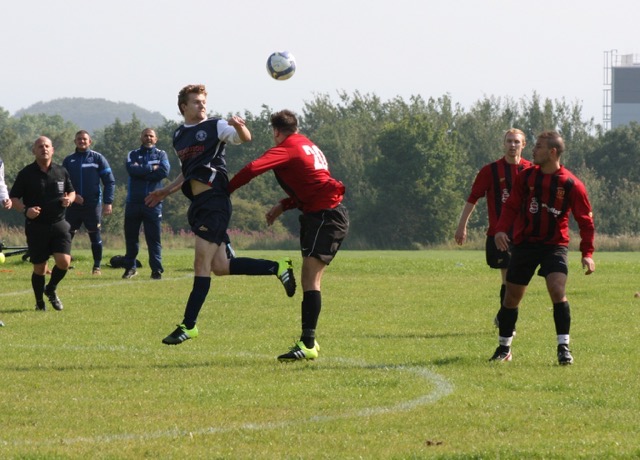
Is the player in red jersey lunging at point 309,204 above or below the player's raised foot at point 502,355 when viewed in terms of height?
above

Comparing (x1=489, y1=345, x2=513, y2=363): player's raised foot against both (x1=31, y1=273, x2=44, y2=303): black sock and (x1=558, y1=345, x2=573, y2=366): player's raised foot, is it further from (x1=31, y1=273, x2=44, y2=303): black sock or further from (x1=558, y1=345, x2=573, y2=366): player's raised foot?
(x1=31, y1=273, x2=44, y2=303): black sock

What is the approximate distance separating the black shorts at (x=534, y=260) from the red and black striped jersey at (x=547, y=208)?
59 mm

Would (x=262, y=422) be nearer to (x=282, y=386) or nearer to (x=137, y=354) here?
(x=282, y=386)

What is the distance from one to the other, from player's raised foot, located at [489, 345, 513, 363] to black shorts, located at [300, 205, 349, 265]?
5.25ft

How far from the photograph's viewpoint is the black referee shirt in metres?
14.1

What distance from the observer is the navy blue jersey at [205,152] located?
33.8 ft

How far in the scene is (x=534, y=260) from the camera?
9.83m

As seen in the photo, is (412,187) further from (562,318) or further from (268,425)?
(268,425)

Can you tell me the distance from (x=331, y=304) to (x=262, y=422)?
30.0 feet

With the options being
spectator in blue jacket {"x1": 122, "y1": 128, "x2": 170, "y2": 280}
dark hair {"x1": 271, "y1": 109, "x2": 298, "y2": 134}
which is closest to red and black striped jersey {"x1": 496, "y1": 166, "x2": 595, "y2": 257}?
dark hair {"x1": 271, "y1": 109, "x2": 298, "y2": 134}

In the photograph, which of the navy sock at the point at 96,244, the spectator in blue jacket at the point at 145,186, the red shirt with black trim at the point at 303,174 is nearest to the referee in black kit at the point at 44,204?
the red shirt with black trim at the point at 303,174

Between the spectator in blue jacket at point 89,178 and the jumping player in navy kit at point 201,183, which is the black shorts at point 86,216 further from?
the jumping player in navy kit at point 201,183

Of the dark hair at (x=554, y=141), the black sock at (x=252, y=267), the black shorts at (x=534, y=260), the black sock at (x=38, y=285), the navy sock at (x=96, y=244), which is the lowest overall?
the navy sock at (x=96, y=244)

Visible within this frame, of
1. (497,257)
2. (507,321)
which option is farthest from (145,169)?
(507,321)
